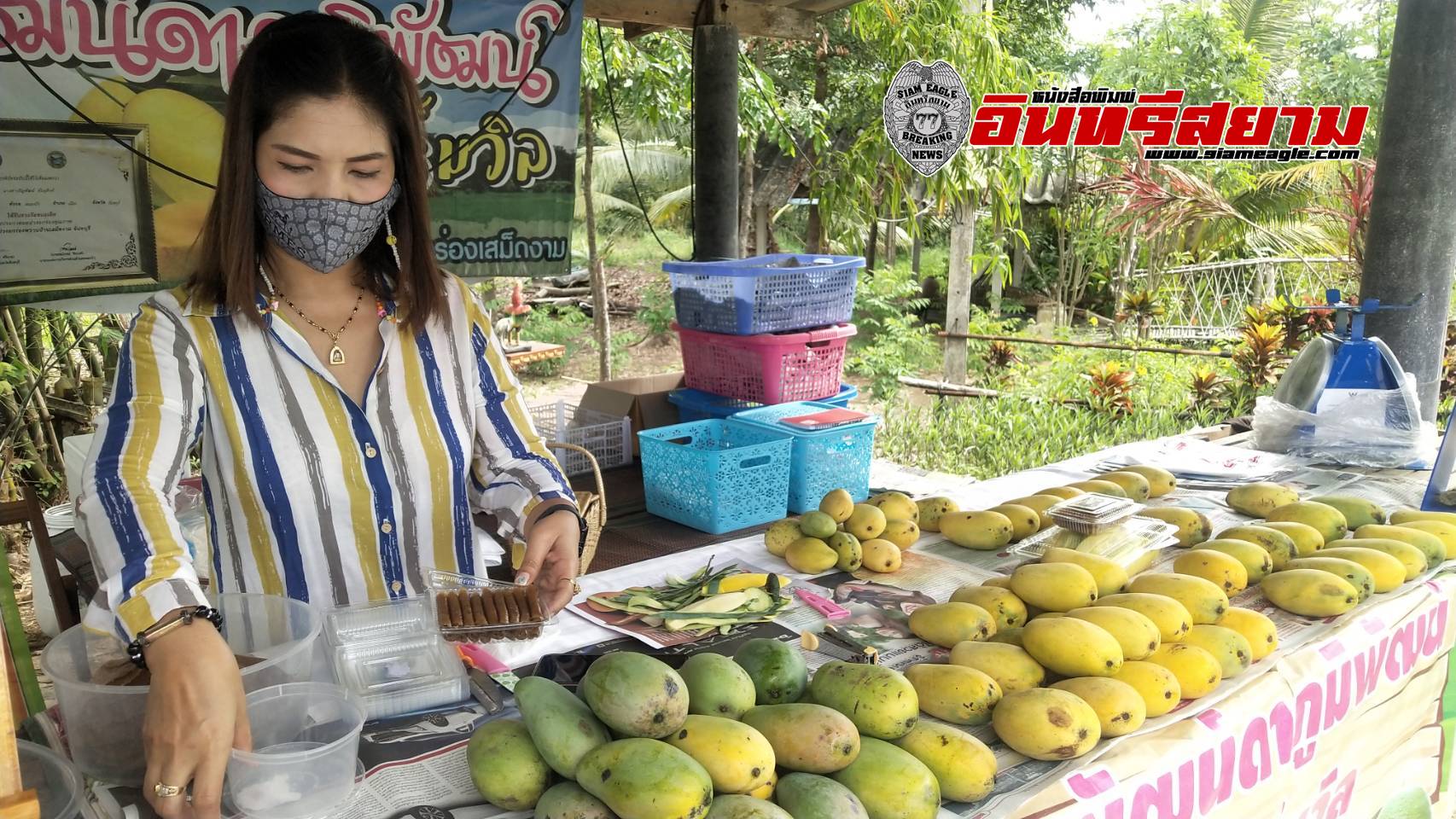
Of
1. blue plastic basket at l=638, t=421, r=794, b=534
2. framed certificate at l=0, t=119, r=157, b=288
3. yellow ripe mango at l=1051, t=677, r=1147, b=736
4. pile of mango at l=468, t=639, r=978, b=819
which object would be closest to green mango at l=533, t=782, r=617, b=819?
pile of mango at l=468, t=639, r=978, b=819

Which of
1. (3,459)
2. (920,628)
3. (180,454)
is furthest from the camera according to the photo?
(3,459)

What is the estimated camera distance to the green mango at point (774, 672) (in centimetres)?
129

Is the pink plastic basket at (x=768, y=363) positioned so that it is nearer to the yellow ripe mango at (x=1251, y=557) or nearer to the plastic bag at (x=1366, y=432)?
the plastic bag at (x=1366, y=432)

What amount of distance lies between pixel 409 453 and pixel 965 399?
249 inches

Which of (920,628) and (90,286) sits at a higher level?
(90,286)

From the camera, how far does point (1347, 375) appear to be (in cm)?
296

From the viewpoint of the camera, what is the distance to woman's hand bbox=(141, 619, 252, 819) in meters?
0.96

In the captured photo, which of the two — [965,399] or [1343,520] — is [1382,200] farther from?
[965,399]

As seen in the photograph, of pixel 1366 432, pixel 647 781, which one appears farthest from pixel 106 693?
pixel 1366 432

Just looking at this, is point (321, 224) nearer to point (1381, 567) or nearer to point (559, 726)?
point (559, 726)

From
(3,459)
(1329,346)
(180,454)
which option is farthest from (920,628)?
(3,459)

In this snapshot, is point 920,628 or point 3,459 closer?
point 920,628

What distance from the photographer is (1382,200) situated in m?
3.39

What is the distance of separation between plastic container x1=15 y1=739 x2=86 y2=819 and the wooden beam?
3.74m
